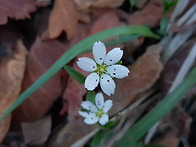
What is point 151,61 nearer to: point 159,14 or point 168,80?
point 168,80

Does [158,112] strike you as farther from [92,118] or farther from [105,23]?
[105,23]

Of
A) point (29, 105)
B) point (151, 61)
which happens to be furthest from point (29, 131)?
point (151, 61)

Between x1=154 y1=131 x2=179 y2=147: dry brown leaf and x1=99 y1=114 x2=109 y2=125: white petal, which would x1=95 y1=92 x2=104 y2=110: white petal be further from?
x1=154 y1=131 x2=179 y2=147: dry brown leaf

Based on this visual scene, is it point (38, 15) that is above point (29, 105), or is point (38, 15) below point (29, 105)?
above

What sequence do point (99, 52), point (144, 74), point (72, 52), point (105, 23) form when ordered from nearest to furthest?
1. point (99, 52)
2. point (72, 52)
3. point (144, 74)
4. point (105, 23)

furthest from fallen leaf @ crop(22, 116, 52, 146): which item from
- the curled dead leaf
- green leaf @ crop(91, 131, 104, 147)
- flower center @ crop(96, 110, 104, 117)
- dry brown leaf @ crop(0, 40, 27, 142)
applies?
the curled dead leaf

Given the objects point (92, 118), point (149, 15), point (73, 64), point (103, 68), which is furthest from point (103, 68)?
point (149, 15)

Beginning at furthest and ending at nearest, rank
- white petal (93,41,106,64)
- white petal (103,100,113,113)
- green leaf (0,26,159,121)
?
green leaf (0,26,159,121)
white petal (103,100,113,113)
white petal (93,41,106,64)
